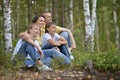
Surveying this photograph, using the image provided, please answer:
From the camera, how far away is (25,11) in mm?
33969

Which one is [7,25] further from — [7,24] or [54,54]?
[54,54]

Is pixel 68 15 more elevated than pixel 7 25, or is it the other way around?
pixel 7 25

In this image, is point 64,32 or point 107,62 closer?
point 107,62

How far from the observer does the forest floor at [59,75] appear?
319 inches

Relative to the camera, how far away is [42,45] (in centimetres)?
1075

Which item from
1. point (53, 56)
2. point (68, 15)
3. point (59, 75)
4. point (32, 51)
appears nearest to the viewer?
point (59, 75)

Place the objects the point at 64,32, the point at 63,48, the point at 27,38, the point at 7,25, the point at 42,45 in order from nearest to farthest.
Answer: the point at 27,38, the point at 63,48, the point at 42,45, the point at 64,32, the point at 7,25

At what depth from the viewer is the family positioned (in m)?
9.52

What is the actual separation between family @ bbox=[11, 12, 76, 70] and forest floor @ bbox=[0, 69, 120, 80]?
562mm

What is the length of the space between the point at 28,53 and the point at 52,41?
110 centimetres

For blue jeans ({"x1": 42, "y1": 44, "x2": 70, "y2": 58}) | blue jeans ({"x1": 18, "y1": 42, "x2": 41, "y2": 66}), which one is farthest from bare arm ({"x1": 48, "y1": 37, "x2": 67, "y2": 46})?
blue jeans ({"x1": 18, "y1": 42, "x2": 41, "y2": 66})

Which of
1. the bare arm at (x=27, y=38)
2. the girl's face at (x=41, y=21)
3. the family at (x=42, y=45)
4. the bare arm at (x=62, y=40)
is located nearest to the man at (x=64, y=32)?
the family at (x=42, y=45)

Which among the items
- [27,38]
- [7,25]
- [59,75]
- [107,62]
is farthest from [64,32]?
[59,75]

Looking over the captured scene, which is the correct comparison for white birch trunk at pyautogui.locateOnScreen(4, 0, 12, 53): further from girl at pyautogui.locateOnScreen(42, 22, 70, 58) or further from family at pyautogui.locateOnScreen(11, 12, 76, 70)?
girl at pyautogui.locateOnScreen(42, 22, 70, 58)
